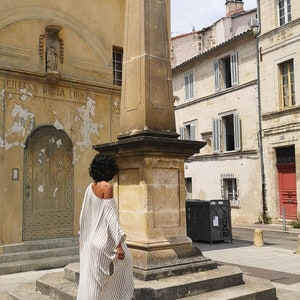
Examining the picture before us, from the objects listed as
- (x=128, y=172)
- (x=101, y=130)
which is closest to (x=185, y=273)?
(x=128, y=172)

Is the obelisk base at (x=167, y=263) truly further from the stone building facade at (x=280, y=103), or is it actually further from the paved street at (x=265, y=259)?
the stone building facade at (x=280, y=103)

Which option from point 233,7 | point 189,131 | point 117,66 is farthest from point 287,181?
point 233,7

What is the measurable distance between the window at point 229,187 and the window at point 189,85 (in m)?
5.59

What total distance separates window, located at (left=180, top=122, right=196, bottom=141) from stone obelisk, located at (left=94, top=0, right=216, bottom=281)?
58.5ft

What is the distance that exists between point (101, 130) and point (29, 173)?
2.15m

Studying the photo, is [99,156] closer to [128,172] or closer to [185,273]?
[128,172]

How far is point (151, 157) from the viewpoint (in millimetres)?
5469

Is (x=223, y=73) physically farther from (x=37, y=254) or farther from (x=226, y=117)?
(x=37, y=254)

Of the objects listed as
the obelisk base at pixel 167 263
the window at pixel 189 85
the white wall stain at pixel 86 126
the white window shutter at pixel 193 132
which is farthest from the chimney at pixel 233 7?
the obelisk base at pixel 167 263

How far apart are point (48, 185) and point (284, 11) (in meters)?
13.8

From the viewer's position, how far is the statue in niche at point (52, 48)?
380 inches

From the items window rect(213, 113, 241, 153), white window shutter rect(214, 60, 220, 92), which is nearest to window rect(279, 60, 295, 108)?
window rect(213, 113, 241, 153)

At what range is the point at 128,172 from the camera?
223 inches

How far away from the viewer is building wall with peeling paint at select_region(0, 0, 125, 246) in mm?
9008
